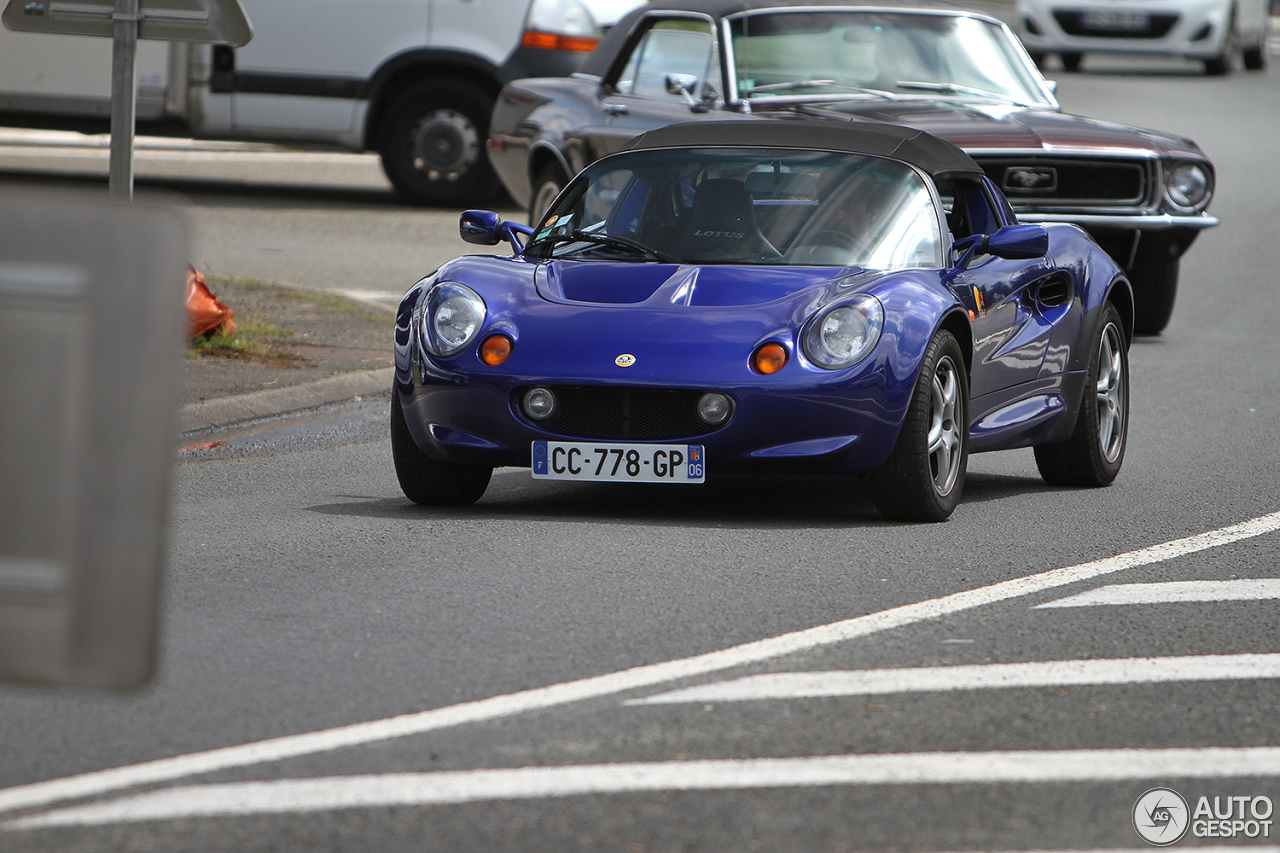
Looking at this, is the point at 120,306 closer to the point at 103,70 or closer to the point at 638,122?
the point at 638,122

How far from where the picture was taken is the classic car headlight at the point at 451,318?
6578 mm

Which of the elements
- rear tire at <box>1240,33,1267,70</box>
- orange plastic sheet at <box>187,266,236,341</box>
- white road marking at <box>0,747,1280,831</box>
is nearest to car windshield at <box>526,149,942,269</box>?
orange plastic sheet at <box>187,266,236,341</box>

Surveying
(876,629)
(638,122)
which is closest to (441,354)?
(876,629)

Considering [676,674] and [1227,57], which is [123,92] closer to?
[676,674]

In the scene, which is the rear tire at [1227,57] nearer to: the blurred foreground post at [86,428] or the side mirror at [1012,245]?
the side mirror at [1012,245]

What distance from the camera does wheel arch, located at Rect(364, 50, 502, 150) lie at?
16.4m

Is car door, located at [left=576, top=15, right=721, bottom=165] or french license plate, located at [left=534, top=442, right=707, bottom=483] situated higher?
car door, located at [left=576, top=15, right=721, bottom=165]

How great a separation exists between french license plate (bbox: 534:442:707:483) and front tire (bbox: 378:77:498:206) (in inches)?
405

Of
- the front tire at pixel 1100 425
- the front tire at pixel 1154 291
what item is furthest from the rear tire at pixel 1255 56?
the front tire at pixel 1100 425

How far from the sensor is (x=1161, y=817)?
3.59m

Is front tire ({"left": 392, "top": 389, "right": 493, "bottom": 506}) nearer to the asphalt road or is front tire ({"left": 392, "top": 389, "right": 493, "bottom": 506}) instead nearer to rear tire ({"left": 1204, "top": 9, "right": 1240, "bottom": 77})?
the asphalt road

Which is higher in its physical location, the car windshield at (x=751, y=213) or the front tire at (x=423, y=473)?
the car windshield at (x=751, y=213)

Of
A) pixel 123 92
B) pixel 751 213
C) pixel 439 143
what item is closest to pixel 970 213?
pixel 751 213

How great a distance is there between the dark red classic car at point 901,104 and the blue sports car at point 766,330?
3373mm
